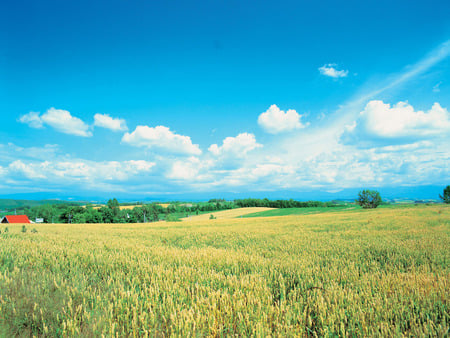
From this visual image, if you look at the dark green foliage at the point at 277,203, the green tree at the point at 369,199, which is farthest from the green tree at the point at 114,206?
the green tree at the point at 369,199

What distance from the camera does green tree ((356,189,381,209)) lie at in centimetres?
8750

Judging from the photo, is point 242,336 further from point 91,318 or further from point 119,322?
point 91,318

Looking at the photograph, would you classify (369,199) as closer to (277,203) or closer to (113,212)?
(277,203)

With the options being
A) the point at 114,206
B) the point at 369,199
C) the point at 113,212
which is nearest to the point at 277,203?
the point at 369,199

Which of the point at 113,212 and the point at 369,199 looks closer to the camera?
the point at 369,199

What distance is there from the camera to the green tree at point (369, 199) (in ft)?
287

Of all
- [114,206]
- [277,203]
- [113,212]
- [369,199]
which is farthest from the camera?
[277,203]

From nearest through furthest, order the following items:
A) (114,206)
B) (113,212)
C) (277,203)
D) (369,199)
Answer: (369,199), (113,212), (114,206), (277,203)

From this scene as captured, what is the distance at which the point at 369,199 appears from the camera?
292 ft

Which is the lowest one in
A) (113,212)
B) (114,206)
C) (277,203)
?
(277,203)

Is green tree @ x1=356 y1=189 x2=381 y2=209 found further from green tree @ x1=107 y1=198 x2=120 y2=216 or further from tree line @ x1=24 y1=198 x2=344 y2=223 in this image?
green tree @ x1=107 y1=198 x2=120 y2=216

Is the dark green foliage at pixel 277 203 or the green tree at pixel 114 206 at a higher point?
the green tree at pixel 114 206

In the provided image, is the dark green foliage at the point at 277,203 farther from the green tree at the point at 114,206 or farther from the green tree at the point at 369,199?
the green tree at the point at 114,206

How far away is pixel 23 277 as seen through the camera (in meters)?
3.60
